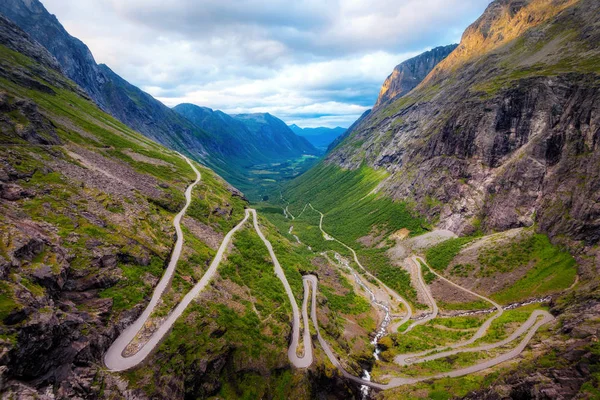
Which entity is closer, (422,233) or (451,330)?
(451,330)

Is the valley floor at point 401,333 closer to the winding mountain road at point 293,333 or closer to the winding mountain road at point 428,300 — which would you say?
the winding mountain road at point 293,333

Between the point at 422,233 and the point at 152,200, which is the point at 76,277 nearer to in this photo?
the point at 152,200

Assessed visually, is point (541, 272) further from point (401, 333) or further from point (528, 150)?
point (528, 150)

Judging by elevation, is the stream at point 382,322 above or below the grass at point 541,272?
below

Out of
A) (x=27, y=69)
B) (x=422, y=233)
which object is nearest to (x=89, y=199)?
(x=422, y=233)

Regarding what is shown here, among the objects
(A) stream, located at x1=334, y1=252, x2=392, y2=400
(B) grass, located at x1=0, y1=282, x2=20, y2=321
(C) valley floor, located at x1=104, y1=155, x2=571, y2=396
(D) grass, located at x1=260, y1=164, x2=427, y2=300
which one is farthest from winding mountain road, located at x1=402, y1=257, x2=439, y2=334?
(B) grass, located at x1=0, y1=282, x2=20, y2=321

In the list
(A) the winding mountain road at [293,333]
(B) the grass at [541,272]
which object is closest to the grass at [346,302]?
(A) the winding mountain road at [293,333]
